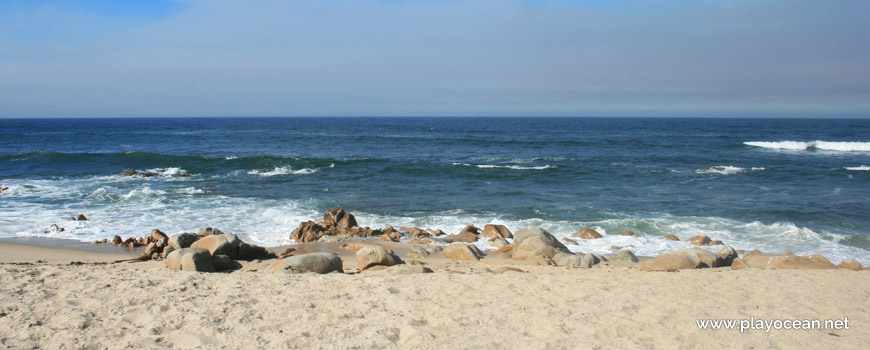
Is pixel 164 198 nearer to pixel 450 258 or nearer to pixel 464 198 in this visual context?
pixel 464 198

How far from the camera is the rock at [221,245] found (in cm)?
979

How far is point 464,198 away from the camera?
18.8m

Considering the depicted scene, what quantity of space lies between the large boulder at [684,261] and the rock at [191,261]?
824 centimetres

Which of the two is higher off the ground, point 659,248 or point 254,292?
point 254,292

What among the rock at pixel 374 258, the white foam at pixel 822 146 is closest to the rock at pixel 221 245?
the rock at pixel 374 258

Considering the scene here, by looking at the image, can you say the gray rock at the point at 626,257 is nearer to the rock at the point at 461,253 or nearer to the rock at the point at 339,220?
the rock at the point at 461,253

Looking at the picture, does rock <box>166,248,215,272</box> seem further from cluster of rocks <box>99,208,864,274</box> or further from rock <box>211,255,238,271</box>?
rock <box>211,255,238,271</box>

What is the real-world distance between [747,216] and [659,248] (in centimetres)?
553

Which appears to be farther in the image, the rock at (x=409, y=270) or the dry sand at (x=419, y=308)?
the rock at (x=409, y=270)

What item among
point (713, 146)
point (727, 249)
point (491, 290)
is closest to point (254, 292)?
point (491, 290)

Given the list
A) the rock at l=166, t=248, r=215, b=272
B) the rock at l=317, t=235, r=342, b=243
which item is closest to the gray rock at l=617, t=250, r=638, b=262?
the rock at l=317, t=235, r=342, b=243

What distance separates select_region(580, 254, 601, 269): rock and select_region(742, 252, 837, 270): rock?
9.75 ft

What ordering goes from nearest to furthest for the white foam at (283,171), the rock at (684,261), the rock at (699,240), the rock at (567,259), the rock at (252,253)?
the rock at (684,261) → the rock at (567,259) → the rock at (252,253) → the rock at (699,240) → the white foam at (283,171)

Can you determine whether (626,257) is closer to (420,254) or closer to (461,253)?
(461,253)
